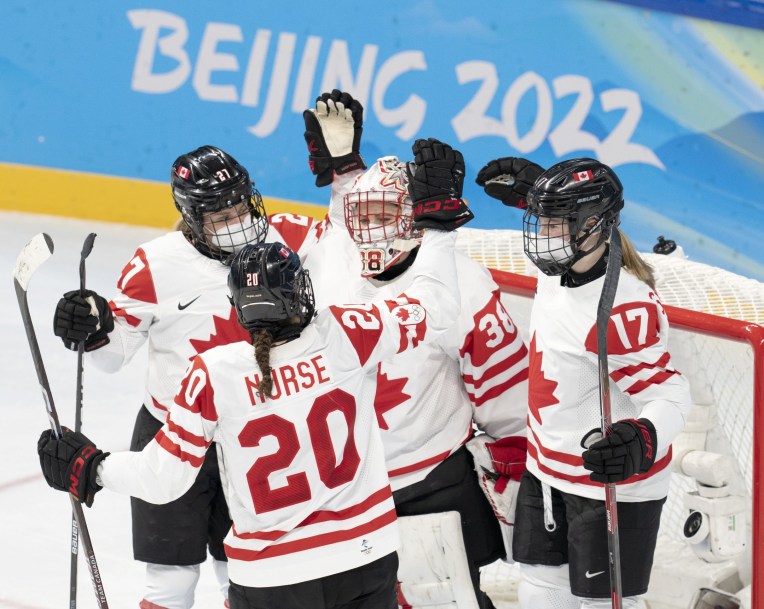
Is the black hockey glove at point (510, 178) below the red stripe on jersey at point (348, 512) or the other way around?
the other way around

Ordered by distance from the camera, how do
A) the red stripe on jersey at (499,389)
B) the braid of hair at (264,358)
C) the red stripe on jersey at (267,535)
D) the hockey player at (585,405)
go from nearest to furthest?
the braid of hair at (264,358) → the red stripe on jersey at (267,535) → the hockey player at (585,405) → the red stripe on jersey at (499,389)

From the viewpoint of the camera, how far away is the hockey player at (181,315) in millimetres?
2693

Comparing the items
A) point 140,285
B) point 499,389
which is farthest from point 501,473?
point 140,285

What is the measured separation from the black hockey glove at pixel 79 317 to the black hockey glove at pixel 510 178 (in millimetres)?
822

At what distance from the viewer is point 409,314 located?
2.29m

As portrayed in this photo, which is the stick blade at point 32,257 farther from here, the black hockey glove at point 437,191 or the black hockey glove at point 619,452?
the black hockey glove at point 619,452

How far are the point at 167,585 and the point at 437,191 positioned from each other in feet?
3.50

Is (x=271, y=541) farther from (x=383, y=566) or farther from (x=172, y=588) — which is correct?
(x=172, y=588)

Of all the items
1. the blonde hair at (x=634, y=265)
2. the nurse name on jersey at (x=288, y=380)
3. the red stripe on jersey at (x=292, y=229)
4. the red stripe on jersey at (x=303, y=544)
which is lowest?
the red stripe on jersey at (x=303, y=544)

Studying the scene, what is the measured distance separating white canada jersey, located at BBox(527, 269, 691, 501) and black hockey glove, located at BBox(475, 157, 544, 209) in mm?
219

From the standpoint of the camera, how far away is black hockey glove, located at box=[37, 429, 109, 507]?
2.22 meters

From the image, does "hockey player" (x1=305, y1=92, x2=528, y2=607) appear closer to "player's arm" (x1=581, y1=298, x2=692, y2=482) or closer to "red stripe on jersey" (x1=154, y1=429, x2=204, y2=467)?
"player's arm" (x1=581, y1=298, x2=692, y2=482)

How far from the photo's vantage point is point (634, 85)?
5.47m

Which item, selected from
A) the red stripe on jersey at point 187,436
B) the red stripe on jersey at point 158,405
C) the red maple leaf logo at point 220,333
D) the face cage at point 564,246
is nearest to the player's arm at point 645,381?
the face cage at point 564,246
